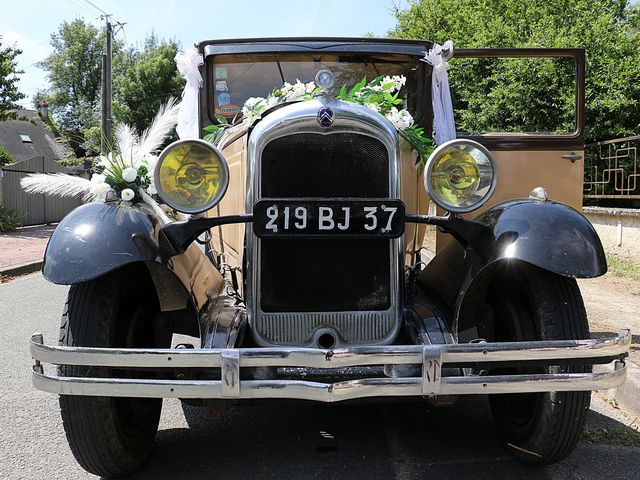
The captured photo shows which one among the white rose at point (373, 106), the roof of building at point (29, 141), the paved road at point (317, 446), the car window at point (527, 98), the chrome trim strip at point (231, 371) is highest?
the roof of building at point (29, 141)

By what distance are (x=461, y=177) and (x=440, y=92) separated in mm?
1622

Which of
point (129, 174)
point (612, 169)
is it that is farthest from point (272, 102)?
point (612, 169)

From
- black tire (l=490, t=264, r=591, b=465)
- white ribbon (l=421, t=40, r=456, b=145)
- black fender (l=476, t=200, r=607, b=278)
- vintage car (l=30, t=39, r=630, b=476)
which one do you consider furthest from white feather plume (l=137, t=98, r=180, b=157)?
black tire (l=490, t=264, r=591, b=465)

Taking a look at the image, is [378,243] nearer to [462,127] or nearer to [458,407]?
[458,407]

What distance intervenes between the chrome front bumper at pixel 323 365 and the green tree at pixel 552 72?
7724mm

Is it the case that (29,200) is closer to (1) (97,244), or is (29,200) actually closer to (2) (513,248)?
(1) (97,244)

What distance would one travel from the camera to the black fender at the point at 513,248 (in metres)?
2.47

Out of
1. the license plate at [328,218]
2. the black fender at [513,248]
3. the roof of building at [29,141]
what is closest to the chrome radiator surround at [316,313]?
the license plate at [328,218]

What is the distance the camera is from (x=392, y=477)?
2713mm

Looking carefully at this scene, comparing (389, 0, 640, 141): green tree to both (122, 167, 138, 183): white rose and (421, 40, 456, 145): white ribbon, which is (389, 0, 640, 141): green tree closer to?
(421, 40, 456, 145): white ribbon

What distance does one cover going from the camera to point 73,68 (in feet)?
165

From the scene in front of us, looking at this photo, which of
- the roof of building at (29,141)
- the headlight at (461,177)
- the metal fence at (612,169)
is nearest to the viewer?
the headlight at (461,177)

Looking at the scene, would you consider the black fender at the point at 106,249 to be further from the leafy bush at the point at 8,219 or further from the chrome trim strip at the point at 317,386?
the leafy bush at the point at 8,219

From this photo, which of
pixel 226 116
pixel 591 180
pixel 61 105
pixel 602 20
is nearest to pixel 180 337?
pixel 226 116
